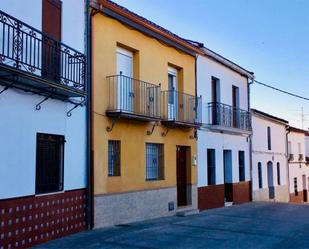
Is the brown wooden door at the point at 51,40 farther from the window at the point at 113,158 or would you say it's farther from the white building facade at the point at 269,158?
the white building facade at the point at 269,158

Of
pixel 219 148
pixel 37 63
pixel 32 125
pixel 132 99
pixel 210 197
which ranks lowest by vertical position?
pixel 210 197

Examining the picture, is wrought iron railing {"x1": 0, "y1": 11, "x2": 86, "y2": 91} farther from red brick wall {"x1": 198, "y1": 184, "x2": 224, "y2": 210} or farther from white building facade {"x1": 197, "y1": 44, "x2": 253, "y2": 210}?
red brick wall {"x1": 198, "y1": 184, "x2": 224, "y2": 210}

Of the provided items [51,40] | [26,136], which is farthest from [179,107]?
[26,136]

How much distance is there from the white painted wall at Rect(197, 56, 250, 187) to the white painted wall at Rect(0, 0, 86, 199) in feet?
24.4

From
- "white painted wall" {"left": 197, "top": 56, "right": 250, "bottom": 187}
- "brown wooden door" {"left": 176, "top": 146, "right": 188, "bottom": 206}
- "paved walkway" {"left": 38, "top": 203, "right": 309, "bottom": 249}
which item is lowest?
"paved walkway" {"left": 38, "top": 203, "right": 309, "bottom": 249}

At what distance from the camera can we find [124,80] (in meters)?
12.7

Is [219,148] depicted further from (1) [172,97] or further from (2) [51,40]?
(2) [51,40]

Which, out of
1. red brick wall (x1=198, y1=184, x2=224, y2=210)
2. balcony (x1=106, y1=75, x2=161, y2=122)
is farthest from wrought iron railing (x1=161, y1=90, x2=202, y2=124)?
red brick wall (x1=198, y1=184, x2=224, y2=210)

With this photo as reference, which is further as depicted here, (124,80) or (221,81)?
(221,81)

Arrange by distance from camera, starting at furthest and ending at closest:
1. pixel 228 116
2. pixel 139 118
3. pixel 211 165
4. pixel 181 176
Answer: pixel 228 116
pixel 211 165
pixel 181 176
pixel 139 118

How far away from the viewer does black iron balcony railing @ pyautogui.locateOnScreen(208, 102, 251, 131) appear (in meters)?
18.4

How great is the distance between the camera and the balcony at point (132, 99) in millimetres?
12125

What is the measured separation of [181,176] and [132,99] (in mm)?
4590

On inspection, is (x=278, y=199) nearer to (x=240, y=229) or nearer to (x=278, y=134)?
(x=278, y=134)
